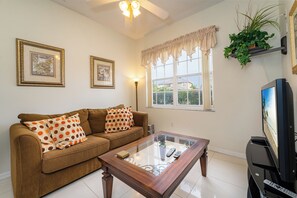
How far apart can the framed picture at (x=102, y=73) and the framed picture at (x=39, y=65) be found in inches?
22.3

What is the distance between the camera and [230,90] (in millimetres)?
2264

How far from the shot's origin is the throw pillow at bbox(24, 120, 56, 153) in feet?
5.08

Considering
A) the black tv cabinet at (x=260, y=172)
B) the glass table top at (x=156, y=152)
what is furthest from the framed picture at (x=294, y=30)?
the glass table top at (x=156, y=152)

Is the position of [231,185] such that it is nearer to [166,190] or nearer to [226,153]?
[226,153]

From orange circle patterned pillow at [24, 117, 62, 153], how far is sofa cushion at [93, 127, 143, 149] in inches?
27.4

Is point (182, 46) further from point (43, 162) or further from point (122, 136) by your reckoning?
point (43, 162)

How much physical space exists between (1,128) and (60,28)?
1.78m

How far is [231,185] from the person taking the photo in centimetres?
152

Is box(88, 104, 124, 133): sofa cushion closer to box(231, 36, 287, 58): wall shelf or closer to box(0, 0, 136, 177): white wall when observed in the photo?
box(0, 0, 136, 177): white wall

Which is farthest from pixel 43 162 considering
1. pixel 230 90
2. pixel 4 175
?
pixel 230 90

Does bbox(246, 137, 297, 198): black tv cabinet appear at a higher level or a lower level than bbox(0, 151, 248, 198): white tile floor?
higher

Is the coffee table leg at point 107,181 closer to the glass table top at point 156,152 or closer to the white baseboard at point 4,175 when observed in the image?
the glass table top at point 156,152

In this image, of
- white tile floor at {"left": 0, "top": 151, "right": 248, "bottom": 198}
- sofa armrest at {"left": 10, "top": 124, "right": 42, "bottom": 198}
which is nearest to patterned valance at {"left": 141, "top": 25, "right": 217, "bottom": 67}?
white tile floor at {"left": 0, "top": 151, "right": 248, "bottom": 198}

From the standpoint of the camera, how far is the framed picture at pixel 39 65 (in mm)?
1895
